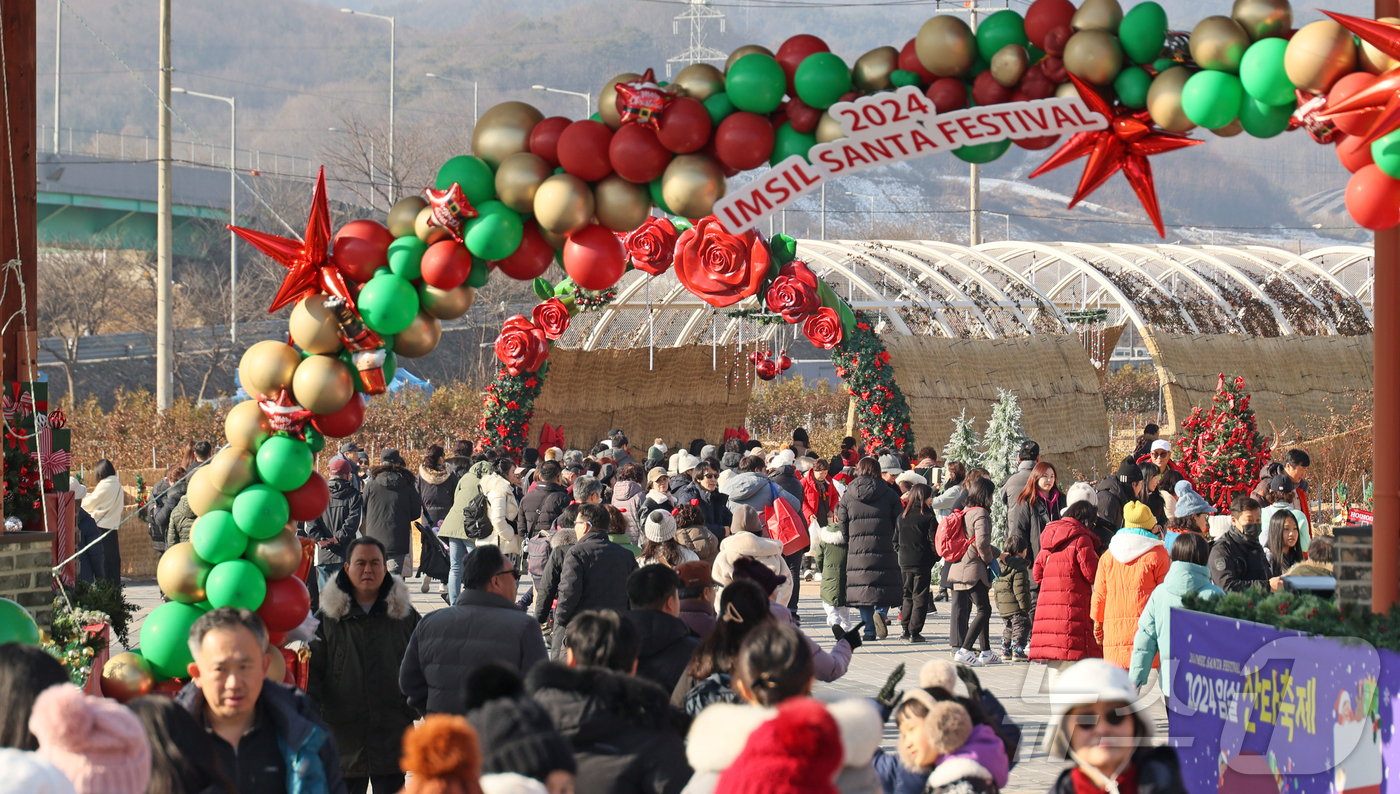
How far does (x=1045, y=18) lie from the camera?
560cm

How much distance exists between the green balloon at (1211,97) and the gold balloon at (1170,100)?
0.03 metres

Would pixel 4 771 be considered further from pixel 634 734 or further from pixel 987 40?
pixel 987 40

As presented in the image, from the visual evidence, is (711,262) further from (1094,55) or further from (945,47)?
(1094,55)

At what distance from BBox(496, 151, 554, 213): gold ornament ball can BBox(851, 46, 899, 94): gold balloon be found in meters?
1.37

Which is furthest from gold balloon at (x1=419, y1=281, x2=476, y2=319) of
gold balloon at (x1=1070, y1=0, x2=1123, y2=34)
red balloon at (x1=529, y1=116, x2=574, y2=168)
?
gold balloon at (x1=1070, y1=0, x2=1123, y2=34)

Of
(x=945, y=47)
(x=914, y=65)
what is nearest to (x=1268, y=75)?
(x=945, y=47)

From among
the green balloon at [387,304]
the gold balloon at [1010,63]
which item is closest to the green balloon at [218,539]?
the green balloon at [387,304]

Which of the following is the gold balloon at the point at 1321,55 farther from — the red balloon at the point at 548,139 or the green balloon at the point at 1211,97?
the red balloon at the point at 548,139

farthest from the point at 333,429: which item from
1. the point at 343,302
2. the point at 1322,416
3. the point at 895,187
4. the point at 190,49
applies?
the point at 190,49

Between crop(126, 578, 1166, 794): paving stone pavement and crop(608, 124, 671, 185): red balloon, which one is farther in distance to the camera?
crop(126, 578, 1166, 794): paving stone pavement

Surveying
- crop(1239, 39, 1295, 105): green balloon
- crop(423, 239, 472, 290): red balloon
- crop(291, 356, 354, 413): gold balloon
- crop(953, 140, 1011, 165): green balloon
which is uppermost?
crop(1239, 39, 1295, 105): green balloon

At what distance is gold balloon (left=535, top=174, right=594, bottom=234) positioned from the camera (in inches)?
232

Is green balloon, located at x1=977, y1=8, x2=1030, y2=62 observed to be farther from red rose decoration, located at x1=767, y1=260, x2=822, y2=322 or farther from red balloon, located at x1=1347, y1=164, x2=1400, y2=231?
red rose decoration, located at x1=767, y1=260, x2=822, y2=322

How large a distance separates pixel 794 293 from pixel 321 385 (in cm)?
1102
